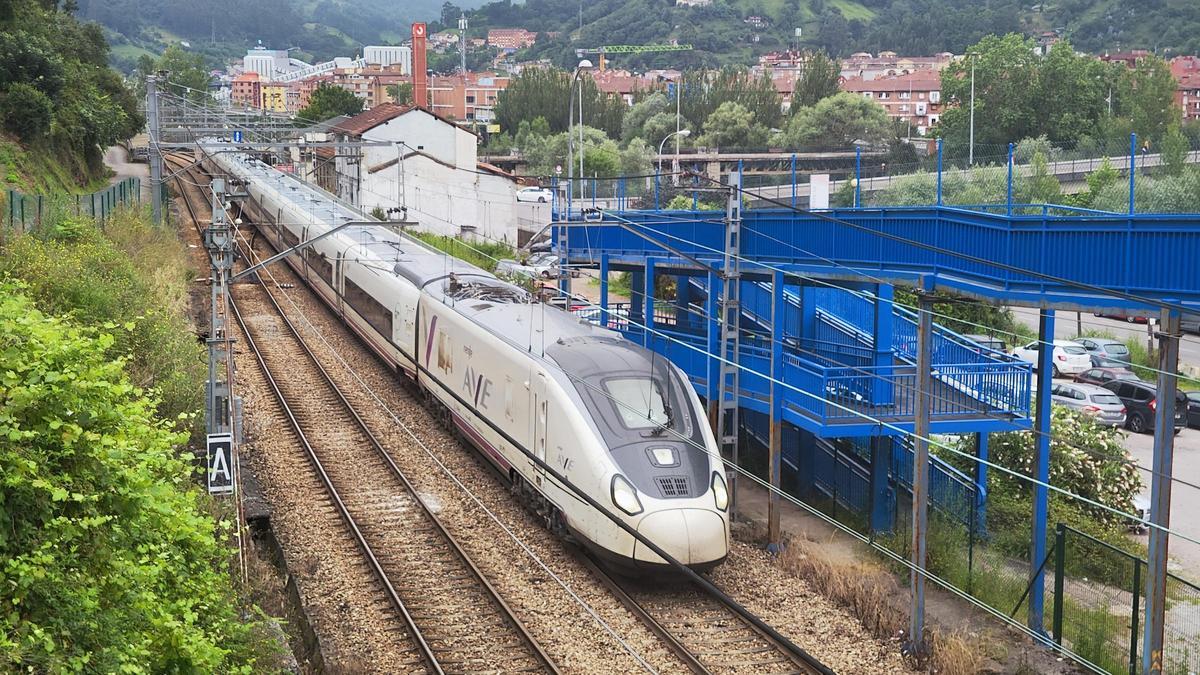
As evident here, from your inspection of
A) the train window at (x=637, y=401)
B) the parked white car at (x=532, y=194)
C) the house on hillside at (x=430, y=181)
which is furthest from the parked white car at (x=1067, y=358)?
the parked white car at (x=532, y=194)

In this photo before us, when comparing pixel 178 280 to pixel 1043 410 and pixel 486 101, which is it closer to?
pixel 1043 410

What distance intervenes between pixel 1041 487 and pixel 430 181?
42503mm

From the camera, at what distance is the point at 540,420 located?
16188mm

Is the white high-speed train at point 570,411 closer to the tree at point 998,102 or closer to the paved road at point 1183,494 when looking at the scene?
the paved road at point 1183,494

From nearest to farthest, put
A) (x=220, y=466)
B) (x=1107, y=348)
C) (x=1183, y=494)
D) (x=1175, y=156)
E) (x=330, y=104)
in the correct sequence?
1. (x=220, y=466)
2. (x=1183, y=494)
3. (x=1175, y=156)
4. (x=1107, y=348)
5. (x=330, y=104)

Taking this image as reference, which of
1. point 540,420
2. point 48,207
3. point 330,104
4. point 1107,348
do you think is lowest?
point 1107,348

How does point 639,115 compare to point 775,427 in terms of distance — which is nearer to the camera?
point 775,427

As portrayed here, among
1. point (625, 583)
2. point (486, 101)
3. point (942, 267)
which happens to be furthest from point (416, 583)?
point (486, 101)

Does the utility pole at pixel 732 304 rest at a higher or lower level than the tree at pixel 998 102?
lower

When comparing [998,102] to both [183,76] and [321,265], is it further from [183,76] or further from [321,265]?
[183,76]

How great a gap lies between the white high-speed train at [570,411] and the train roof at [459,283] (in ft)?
0.17

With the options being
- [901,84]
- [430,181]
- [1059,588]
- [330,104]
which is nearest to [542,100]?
[330,104]

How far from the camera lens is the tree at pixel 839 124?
81500 millimetres

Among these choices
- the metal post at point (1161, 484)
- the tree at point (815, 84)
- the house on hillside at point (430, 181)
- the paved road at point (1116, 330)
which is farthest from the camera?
the tree at point (815, 84)
